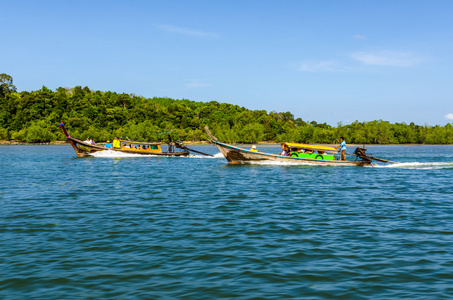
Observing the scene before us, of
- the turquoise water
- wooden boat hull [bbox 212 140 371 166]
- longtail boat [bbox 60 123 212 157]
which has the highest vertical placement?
longtail boat [bbox 60 123 212 157]

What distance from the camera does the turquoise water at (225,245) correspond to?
8203 mm

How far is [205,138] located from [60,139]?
2512 inches

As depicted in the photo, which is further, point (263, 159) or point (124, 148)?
point (124, 148)

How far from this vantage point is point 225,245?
11.3 m

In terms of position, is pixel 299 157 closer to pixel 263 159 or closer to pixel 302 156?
pixel 302 156

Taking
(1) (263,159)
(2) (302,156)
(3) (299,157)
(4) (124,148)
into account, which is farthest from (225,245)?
(4) (124,148)

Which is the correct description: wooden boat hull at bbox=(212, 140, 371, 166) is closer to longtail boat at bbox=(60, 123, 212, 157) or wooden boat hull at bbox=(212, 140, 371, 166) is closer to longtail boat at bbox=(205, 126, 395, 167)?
longtail boat at bbox=(205, 126, 395, 167)

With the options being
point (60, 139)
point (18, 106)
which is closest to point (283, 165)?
point (60, 139)

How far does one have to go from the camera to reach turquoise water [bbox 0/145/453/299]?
26.9ft

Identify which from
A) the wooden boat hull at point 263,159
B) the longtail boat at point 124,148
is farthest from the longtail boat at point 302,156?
the longtail boat at point 124,148

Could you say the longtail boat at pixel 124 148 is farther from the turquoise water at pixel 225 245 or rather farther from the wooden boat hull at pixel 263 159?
the turquoise water at pixel 225 245

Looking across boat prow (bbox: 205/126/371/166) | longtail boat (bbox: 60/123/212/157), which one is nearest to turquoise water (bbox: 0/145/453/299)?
boat prow (bbox: 205/126/371/166)

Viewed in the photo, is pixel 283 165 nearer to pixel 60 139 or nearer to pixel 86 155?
pixel 86 155

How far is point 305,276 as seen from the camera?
28.9 ft
